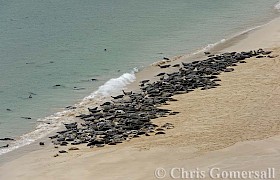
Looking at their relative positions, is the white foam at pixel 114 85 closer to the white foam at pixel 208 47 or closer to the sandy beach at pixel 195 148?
the sandy beach at pixel 195 148

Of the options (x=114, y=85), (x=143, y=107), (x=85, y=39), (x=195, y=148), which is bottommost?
(x=195, y=148)

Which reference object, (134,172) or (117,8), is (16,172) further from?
(117,8)

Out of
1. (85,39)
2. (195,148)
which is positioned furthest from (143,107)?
(85,39)

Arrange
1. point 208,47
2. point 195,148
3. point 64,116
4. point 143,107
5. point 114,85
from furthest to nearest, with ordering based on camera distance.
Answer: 1. point 208,47
2. point 114,85
3. point 64,116
4. point 143,107
5. point 195,148

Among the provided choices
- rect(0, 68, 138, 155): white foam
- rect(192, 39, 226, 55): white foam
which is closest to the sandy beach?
rect(0, 68, 138, 155): white foam

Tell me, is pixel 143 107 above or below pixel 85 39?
below

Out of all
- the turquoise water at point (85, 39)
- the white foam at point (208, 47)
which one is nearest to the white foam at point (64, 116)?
the turquoise water at point (85, 39)

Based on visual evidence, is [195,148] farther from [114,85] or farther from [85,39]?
[85,39]
